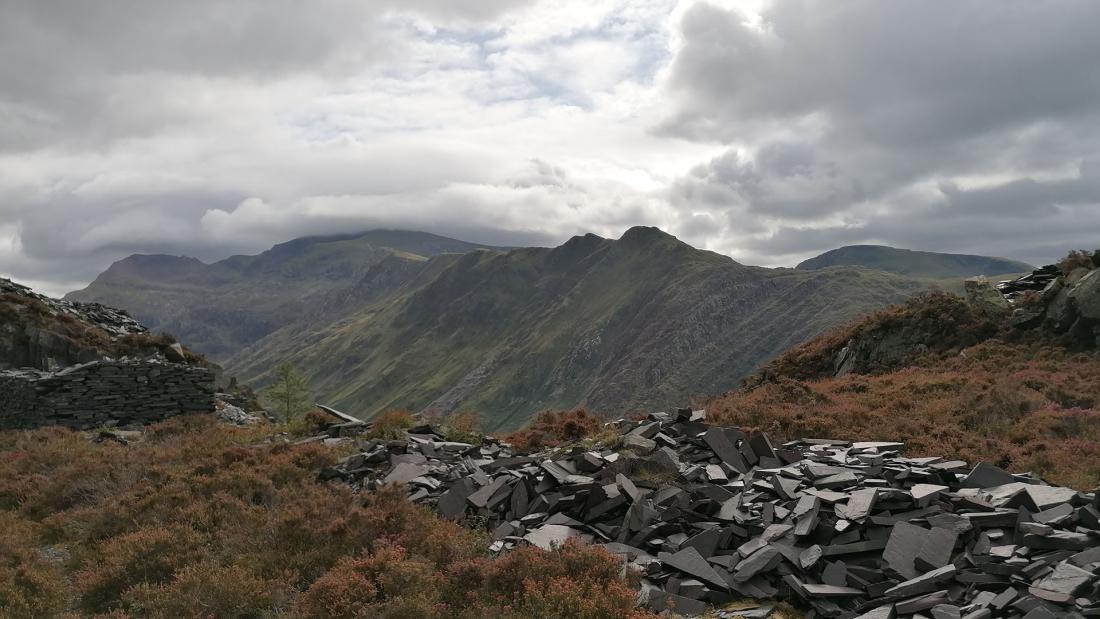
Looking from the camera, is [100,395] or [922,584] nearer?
[922,584]

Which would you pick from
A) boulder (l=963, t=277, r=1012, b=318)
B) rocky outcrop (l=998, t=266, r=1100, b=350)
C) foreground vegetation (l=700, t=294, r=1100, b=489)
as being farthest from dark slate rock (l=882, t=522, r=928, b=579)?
boulder (l=963, t=277, r=1012, b=318)

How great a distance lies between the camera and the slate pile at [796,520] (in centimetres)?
892

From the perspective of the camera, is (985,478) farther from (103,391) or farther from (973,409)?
(103,391)

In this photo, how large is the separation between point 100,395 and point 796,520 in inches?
1002

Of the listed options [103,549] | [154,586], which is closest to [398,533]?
[154,586]

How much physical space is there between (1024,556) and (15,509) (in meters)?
20.6

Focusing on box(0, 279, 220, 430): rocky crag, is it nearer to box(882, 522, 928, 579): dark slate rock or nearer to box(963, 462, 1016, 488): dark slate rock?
box(882, 522, 928, 579): dark slate rock

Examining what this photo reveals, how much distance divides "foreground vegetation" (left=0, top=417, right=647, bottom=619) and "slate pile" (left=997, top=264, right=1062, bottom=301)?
29.7m

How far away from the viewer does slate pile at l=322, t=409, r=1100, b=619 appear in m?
Answer: 8.92

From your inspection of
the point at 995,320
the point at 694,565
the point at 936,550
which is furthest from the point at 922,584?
the point at 995,320

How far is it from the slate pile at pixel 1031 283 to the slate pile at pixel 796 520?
66.1ft

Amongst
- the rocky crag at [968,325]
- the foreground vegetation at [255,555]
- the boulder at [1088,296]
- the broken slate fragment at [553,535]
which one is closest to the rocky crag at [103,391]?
the foreground vegetation at [255,555]

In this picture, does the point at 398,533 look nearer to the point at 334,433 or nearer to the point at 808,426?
the point at 334,433

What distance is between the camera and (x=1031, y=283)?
97.8 feet
